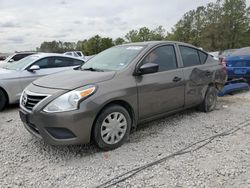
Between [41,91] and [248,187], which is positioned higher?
[41,91]

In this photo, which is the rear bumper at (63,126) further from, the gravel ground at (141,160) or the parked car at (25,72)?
the parked car at (25,72)

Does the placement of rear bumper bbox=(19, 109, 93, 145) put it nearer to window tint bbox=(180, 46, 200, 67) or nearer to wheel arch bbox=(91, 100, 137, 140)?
wheel arch bbox=(91, 100, 137, 140)

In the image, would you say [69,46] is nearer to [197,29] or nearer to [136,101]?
[197,29]

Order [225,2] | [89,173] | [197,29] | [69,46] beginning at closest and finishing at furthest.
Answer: [89,173] → [225,2] → [197,29] → [69,46]

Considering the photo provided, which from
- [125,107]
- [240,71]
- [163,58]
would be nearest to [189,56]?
[163,58]

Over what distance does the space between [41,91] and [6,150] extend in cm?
108

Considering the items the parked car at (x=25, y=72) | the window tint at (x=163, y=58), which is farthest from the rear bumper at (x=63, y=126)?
the parked car at (x=25, y=72)

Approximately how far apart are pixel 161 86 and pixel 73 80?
1.45m

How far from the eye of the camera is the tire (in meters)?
3.38

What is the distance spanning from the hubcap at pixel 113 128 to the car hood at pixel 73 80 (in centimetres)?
54

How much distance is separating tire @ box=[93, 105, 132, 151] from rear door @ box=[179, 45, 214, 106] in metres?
1.58

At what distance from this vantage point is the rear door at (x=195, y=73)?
15.4ft

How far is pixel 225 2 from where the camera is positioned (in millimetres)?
37000

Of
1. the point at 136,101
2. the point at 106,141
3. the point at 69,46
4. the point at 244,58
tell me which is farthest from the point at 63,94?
the point at 69,46
